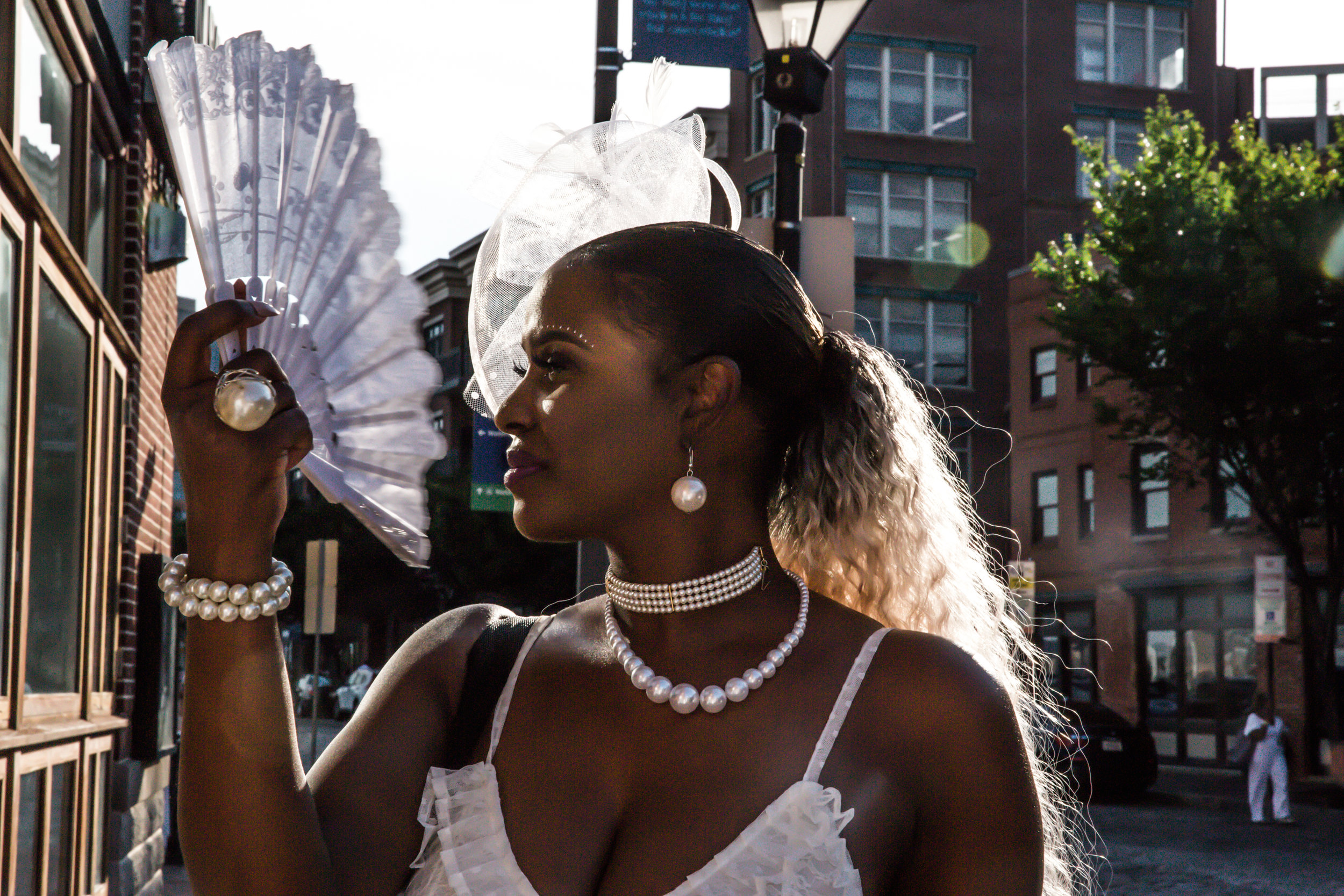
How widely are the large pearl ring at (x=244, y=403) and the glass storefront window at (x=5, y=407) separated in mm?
3654

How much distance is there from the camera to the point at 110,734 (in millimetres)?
7398

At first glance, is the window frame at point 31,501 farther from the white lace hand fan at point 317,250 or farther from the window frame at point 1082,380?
the window frame at point 1082,380

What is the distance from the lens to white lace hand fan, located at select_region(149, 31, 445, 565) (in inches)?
68.8

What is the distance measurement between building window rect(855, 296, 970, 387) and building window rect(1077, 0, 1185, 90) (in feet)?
21.0

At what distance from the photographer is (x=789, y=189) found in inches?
200

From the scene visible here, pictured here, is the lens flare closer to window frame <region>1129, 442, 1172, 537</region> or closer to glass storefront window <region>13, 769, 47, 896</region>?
window frame <region>1129, 442, 1172, 537</region>

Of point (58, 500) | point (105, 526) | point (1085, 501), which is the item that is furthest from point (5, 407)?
point (1085, 501)

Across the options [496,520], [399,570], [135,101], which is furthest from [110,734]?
[399,570]

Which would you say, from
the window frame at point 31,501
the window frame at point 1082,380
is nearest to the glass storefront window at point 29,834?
the window frame at point 31,501

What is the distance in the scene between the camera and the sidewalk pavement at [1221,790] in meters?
18.6

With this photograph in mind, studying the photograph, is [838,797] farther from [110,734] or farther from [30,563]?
[110,734]

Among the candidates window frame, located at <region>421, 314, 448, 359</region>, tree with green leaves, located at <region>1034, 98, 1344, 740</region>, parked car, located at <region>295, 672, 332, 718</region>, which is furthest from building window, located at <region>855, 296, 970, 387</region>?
parked car, located at <region>295, 672, 332, 718</region>

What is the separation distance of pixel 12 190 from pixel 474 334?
309 centimetres

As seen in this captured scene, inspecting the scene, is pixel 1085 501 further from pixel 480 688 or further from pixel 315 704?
pixel 480 688
